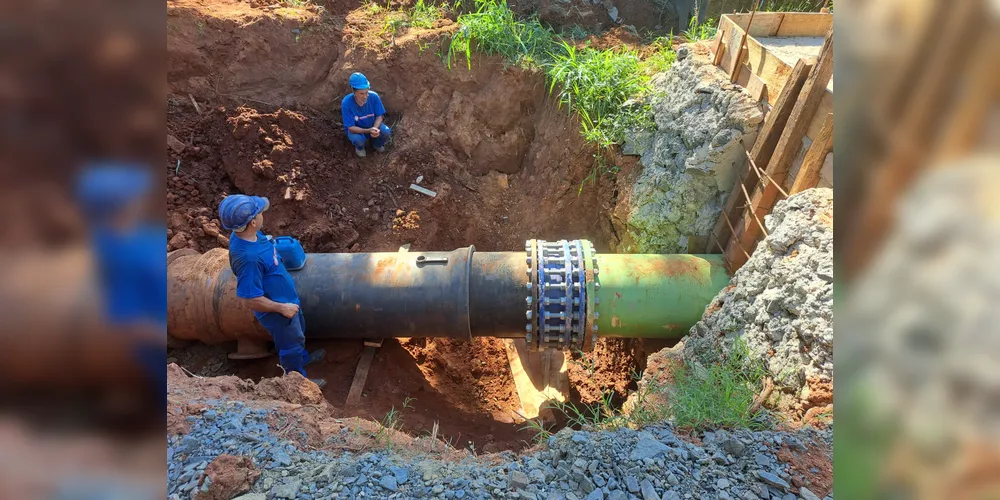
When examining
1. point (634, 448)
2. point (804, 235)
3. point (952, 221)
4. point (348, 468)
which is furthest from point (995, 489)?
point (804, 235)

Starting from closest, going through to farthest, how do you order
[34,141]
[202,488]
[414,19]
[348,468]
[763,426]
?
[34,141], [202,488], [348,468], [763,426], [414,19]

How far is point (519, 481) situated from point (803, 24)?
400cm

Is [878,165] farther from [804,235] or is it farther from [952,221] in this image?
[804,235]

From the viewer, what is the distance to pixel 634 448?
2.32 m

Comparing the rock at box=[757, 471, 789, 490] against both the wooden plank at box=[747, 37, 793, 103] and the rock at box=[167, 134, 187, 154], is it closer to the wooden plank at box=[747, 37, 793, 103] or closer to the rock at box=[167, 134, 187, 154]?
the wooden plank at box=[747, 37, 793, 103]

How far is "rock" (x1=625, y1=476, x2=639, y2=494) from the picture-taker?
2130 millimetres

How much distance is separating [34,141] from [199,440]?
84.8 inches

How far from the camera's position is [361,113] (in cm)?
505

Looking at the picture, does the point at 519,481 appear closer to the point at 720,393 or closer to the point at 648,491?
the point at 648,491

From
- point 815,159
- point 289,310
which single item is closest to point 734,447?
point 815,159

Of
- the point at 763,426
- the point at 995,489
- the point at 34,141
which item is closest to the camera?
the point at 995,489

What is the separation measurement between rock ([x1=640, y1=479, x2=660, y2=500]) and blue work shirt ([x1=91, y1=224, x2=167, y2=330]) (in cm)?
196

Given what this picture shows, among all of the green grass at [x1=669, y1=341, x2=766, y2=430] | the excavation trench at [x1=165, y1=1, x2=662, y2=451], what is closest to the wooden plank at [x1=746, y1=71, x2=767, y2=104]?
the excavation trench at [x1=165, y1=1, x2=662, y2=451]

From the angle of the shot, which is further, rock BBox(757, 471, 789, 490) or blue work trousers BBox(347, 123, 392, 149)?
blue work trousers BBox(347, 123, 392, 149)
